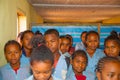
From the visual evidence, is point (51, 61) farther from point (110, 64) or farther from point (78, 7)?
point (78, 7)

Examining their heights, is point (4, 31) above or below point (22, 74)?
above

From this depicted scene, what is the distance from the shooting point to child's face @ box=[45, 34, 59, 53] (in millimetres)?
2932

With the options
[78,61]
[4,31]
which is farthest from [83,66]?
[4,31]

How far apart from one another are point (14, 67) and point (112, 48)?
1.25 metres

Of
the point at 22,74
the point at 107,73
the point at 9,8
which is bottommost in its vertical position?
the point at 22,74

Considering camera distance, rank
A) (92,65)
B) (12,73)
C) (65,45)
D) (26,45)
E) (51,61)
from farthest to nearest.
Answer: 1. (65,45)
2. (26,45)
3. (92,65)
4. (12,73)
5. (51,61)

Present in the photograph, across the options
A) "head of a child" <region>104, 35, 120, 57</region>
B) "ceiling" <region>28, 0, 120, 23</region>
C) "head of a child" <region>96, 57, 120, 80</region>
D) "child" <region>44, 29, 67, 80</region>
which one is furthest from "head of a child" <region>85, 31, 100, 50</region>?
"ceiling" <region>28, 0, 120, 23</region>

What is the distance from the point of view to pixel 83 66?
3.08m

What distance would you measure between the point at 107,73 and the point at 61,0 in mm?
6166

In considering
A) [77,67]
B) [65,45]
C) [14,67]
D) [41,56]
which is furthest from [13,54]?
[65,45]

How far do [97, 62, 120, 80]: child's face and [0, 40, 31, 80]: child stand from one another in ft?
3.46

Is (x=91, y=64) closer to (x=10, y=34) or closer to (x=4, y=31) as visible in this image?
(x=4, y=31)

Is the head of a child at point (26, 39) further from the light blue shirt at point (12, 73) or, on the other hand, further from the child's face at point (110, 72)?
the child's face at point (110, 72)

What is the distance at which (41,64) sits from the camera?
6.59ft
